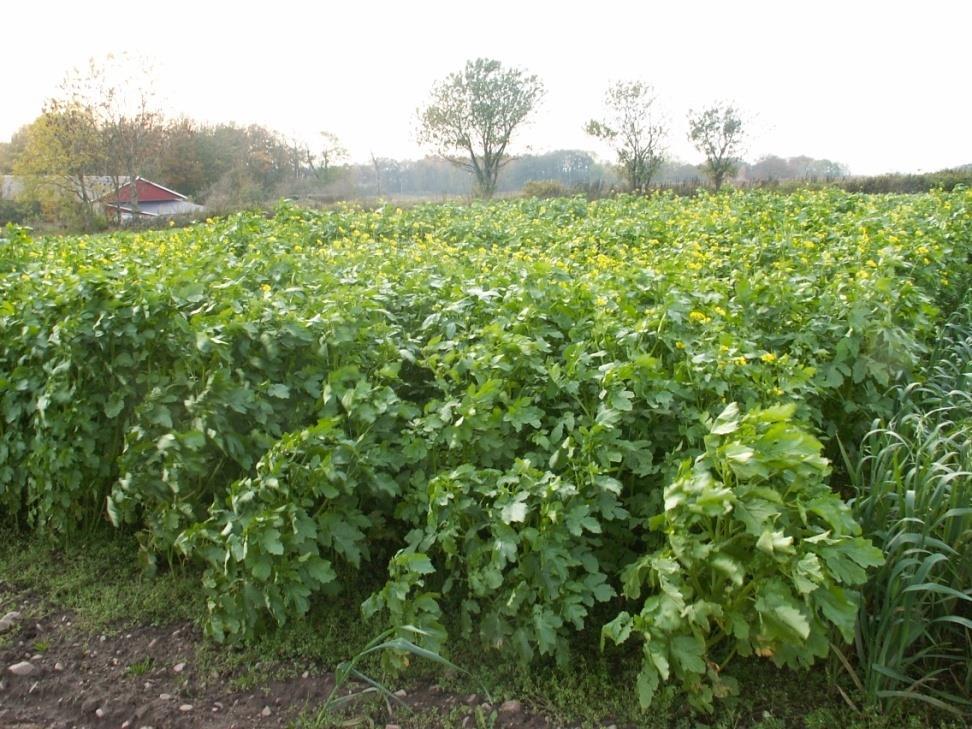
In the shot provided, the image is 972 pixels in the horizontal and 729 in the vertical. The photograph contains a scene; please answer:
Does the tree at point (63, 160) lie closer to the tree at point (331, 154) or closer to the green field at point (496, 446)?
the tree at point (331, 154)

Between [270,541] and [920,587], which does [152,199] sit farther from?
[920,587]

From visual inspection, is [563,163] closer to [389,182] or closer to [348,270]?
[389,182]

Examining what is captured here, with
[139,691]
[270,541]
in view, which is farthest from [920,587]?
[139,691]

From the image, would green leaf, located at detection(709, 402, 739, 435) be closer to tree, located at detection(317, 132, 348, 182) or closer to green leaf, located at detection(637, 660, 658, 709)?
green leaf, located at detection(637, 660, 658, 709)

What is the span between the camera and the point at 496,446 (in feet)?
8.82

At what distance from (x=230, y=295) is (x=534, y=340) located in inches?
50.8

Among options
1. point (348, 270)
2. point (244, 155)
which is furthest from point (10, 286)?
point (244, 155)

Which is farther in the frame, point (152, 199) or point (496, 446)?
point (152, 199)

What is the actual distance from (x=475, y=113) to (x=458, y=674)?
123 ft

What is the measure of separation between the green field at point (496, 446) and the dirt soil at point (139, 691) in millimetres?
194

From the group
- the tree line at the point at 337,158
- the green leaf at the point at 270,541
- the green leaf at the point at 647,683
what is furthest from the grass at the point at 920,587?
the tree line at the point at 337,158

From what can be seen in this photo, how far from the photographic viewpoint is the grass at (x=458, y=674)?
2.39m

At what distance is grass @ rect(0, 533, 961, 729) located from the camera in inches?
94.0

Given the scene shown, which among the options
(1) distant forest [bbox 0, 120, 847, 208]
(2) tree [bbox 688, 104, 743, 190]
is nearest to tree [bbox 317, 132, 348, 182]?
(1) distant forest [bbox 0, 120, 847, 208]
